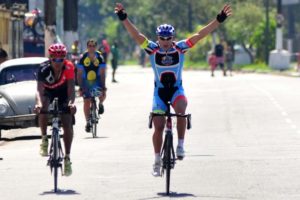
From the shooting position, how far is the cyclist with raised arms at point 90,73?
24.0 m

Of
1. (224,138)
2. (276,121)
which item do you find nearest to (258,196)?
(224,138)

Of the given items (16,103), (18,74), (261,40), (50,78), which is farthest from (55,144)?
(261,40)

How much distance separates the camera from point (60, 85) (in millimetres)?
15109

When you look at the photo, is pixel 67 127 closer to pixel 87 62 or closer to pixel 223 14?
pixel 223 14

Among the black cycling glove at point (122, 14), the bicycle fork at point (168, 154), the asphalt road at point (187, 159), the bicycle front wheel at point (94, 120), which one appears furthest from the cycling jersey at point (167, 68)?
the bicycle front wheel at point (94, 120)

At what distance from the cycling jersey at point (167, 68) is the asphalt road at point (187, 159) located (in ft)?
3.63

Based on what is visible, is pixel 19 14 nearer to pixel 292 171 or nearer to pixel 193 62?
pixel 292 171

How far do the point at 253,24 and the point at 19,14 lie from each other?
35.4m

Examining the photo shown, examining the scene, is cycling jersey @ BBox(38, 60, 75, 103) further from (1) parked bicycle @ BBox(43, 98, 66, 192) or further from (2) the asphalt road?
(2) the asphalt road

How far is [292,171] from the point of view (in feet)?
53.1

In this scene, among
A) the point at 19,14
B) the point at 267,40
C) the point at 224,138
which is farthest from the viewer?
the point at 267,40

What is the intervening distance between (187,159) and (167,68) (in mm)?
3594

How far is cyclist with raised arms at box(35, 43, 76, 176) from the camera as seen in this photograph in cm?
1492

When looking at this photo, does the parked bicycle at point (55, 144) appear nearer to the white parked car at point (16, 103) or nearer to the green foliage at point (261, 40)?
the white parked car at point (16, 103)
